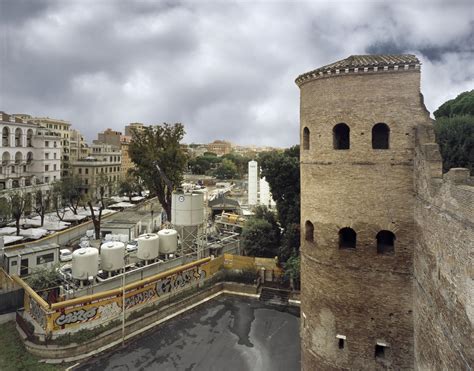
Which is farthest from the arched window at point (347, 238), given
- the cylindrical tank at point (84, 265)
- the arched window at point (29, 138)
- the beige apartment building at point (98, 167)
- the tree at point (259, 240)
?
the arched window at point (29, 138)

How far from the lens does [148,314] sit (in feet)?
68.1

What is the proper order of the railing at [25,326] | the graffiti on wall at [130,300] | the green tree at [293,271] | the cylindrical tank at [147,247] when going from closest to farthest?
1. the graffiti on wall at [130,300]
2. the railing at [25,326]
3. the cylindrical tank at [147,247]
4. the green tree at [293,271]

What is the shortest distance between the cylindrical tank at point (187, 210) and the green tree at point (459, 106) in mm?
26664

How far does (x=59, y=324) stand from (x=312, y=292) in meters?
12.6

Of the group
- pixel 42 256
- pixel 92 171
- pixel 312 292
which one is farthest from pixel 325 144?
pixel 92 171

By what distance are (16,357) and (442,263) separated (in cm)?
1849

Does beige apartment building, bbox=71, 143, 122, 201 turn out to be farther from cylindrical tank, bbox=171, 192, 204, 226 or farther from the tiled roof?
the tiled roof

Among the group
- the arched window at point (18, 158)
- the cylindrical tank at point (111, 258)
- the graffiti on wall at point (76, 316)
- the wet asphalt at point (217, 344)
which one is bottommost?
the wet asphalt at point (217, 344)

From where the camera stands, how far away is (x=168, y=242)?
25781mm

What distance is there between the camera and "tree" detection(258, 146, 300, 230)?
29.8 m

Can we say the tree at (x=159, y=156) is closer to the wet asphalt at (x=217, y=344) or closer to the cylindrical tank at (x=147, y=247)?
the cylindrical tank at (x=147, y=247)

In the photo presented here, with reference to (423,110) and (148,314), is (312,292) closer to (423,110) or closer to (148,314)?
(423,110)

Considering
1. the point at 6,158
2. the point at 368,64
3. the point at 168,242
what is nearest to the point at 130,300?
the point at 168,242

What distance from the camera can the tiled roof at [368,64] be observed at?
37.0 feet
